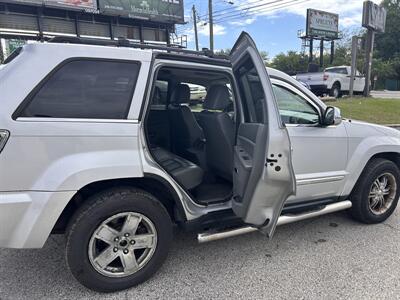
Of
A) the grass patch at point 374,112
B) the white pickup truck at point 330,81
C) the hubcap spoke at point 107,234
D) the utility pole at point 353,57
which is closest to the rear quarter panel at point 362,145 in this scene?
the hubcap spoke at point 107,234

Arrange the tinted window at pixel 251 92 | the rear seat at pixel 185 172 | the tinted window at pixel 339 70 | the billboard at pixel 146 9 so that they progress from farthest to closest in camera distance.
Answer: the billboard at pixel 146 9 → the tinted window at pixel 339 70 → the rear seat at pixel 185 172 → the tinted window at pixel 251 92

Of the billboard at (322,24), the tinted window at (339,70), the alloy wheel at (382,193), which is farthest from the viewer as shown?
the billboard at (322,24)

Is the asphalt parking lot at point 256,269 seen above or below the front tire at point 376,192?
below

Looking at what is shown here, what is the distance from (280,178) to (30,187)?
1.83 m

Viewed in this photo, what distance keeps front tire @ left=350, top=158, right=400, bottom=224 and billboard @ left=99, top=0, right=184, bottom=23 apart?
1287 inches

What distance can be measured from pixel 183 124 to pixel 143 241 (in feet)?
5.44

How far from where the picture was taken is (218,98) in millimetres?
3627

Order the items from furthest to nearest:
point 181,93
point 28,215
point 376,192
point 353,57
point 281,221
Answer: point 353,57 < point 181,93 < point 376,192 < point 281,221 < point 28,215

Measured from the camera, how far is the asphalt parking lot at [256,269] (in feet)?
8.53

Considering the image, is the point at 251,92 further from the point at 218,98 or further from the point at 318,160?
the point at 318,160

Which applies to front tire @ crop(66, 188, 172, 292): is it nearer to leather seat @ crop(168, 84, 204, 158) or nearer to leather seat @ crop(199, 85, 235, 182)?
leather seat @ crop(199, 85, 235, 182)

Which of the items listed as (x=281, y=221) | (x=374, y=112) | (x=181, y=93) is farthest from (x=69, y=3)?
(x=281, y=221)

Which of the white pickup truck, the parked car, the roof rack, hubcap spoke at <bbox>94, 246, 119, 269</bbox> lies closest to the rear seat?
the parked car

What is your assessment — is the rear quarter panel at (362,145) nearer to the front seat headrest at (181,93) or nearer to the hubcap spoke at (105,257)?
the front seat headrest at (181,93)
